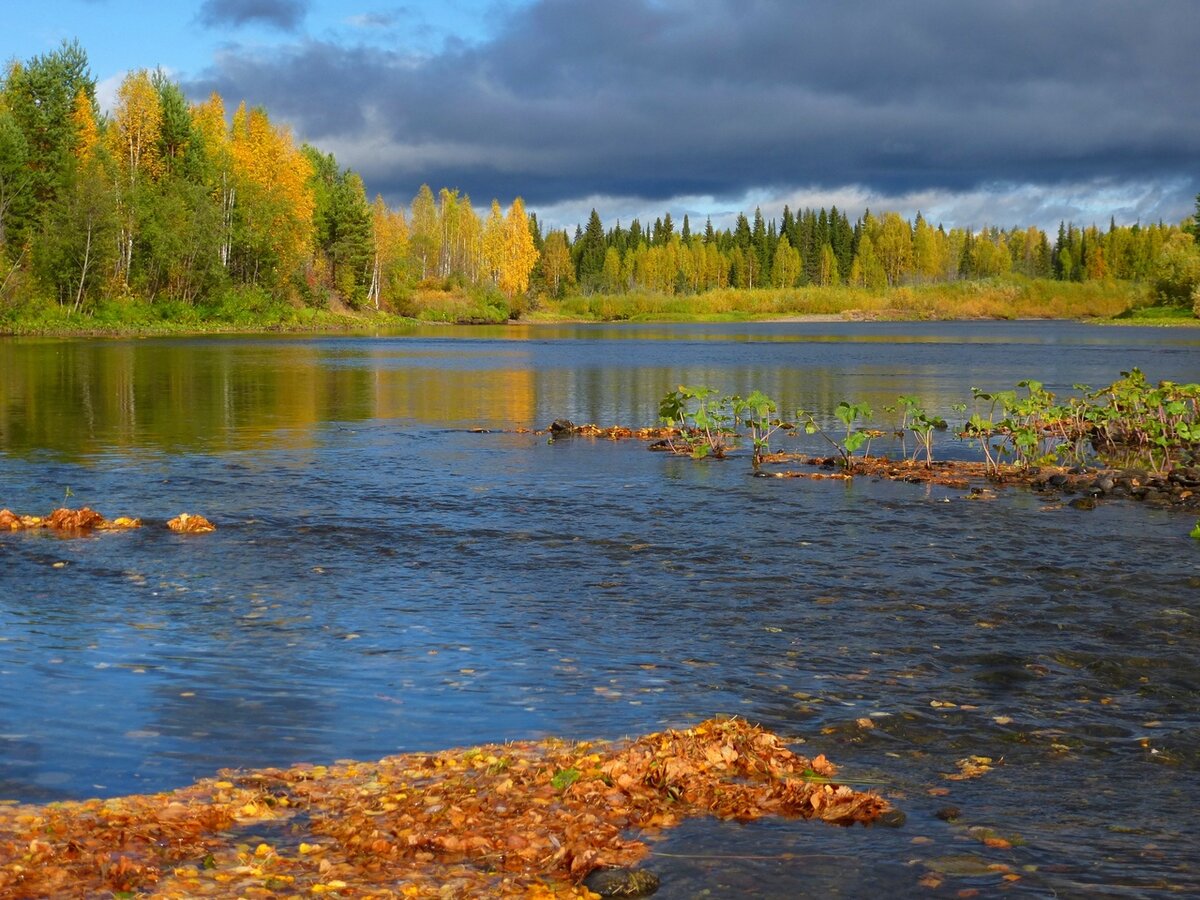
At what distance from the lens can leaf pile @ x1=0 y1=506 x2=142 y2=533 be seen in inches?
631

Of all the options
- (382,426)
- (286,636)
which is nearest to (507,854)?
(286,636)

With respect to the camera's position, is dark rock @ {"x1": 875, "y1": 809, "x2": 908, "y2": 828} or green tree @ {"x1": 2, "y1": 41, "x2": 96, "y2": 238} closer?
dark rock @ {"x1": 875, "y1": 809, "x2": 908, "y2": 828}

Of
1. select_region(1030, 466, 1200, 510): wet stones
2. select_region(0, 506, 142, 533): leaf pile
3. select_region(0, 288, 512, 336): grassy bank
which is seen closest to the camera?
select_region(0, 506, 142, 533): leaf pile

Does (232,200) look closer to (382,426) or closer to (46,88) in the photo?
(46,88)

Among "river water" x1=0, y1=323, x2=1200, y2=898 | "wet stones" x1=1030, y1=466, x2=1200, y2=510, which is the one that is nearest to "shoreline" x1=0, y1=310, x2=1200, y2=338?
"river water" x1=0, y1=323, x2=1200, y2=898

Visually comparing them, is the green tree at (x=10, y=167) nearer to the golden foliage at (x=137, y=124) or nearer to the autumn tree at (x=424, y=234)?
the golden foliage at (x=137, y=124)

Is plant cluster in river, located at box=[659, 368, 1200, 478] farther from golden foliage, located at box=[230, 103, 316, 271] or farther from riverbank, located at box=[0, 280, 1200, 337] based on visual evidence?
golden foliage, located at box=[230, 103, 316, 271]

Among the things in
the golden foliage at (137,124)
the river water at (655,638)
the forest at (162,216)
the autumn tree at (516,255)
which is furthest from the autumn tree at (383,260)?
the river water at (655,638)

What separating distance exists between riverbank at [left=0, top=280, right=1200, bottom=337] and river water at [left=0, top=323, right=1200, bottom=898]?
68.0 m

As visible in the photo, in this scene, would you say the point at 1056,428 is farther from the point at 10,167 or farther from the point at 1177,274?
the point at 1177,274

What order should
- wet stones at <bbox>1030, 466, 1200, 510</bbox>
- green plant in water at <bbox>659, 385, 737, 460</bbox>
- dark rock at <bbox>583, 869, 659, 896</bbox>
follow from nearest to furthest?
1. dark rock at <bbox>583, 869, 659, 896</bbox>
2. wet stones at <bbox>1030, 466, 1200, 510</bbox>
3. green plant in water at <bbox>659, 385, 737, 460</bbox>

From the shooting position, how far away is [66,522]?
52.6ft

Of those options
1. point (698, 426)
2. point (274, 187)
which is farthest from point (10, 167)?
point (698, 426)

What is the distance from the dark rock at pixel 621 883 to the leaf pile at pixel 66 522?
12139 millimetres
